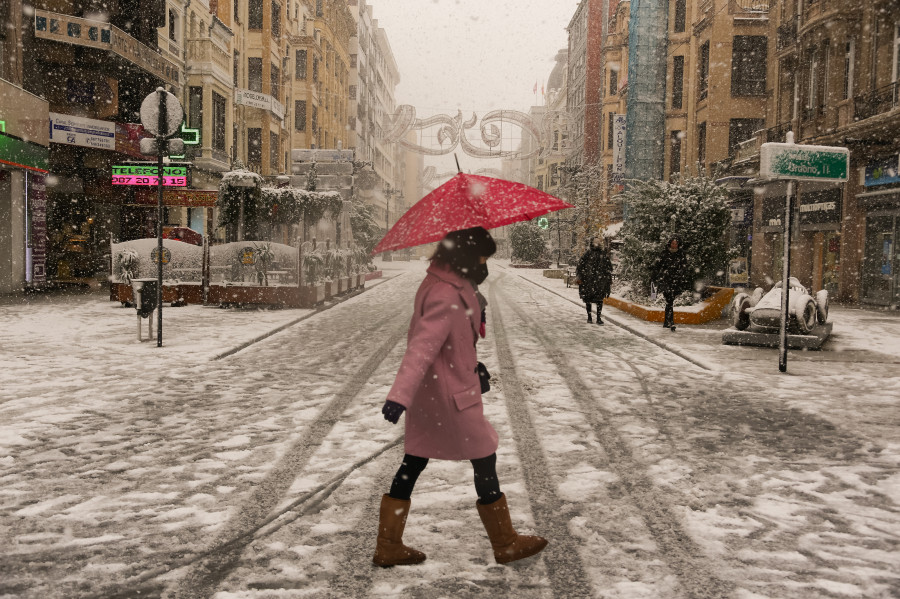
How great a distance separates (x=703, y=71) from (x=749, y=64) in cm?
252

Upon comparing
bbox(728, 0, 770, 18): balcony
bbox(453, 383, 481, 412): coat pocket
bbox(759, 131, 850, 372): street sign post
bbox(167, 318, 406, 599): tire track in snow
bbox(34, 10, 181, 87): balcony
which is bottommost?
bbox(167, 318, 406, 599): tire track in snow

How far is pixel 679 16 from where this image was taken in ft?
135

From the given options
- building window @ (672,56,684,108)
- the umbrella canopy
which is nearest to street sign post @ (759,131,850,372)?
the umbrella canopy

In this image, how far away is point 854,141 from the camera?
2236 centimetres

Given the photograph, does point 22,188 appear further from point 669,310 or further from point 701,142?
point 701,142

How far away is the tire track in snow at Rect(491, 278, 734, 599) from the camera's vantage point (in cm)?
380

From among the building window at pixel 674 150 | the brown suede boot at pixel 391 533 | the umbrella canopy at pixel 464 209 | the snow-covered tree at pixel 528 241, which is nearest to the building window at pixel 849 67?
the building window at pixel 674 150

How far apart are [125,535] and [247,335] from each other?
9.08 meters

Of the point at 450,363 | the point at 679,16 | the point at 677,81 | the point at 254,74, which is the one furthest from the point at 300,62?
the point at 450,363

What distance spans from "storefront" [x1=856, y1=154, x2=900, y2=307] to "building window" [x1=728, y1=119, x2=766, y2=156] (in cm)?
1158

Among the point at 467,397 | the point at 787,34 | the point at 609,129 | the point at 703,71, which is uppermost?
the point at 609,129

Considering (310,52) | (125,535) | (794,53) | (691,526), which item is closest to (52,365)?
(125,535)

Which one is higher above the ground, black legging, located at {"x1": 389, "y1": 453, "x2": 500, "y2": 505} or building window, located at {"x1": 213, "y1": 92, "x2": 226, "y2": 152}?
building window, located at {"x1": 213, "y1": 92, "x2": 226, "y2": 152}

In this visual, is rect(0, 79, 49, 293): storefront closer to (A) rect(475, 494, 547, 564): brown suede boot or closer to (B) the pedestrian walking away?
(B) the pedestrian walking away
